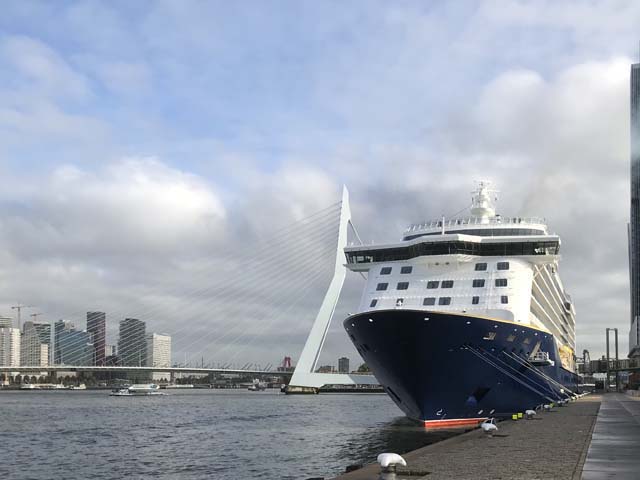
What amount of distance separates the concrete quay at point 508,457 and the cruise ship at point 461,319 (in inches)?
191

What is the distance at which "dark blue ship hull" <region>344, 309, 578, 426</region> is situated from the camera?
3016 centimetres

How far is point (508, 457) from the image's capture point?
17.9m

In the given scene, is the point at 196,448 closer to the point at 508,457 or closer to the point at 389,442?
the point at 389,442

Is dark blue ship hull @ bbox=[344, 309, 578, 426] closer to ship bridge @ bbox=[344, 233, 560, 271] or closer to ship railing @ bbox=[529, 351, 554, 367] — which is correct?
ship railing @ bbox=[529, 351, 554, 367]

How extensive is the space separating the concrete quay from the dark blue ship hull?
4.57 metres

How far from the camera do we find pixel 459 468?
16125 mm

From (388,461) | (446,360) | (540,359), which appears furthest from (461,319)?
(388,461)

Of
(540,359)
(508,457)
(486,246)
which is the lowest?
(508,457)

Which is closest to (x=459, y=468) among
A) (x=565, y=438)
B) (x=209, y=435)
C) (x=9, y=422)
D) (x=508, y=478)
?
(x=508, y=478)

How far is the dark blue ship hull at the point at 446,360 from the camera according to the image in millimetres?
30156

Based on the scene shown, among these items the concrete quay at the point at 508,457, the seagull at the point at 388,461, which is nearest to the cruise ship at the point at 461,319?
the concrete quay at the point at 508,457

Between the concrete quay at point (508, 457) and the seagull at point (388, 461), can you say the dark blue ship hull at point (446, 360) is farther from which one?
the seagull at point (388, 461)

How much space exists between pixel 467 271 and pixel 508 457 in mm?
19054

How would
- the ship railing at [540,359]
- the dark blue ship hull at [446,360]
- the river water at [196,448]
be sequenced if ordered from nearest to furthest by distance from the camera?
the river water at [196,448] < the dark blue ship hull at [446,360] < the ship railing at [540,359]
